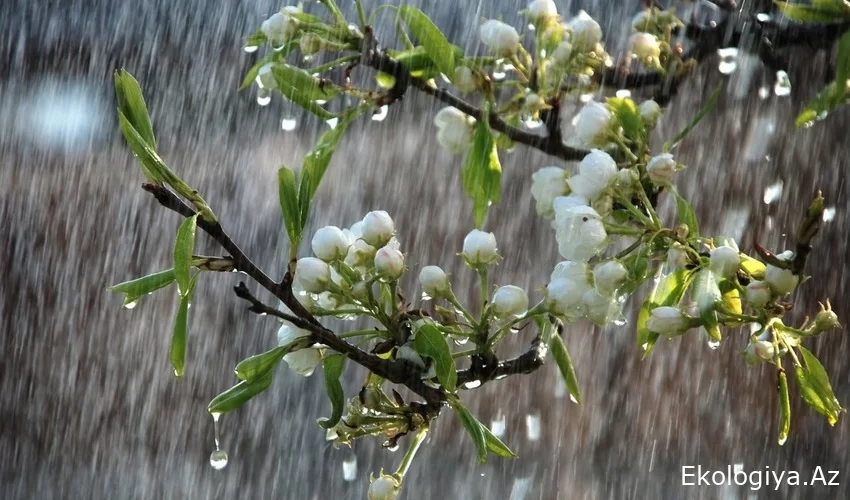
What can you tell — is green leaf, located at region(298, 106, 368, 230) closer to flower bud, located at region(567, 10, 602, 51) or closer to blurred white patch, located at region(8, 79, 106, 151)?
flower bud, located at region(567, 10, 602, 51)

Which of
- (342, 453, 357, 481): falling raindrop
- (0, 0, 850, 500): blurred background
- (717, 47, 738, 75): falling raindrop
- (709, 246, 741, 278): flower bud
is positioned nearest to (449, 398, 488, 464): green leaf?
(709, 246, 741, 278): flower bud

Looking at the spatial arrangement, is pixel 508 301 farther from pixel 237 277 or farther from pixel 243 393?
pixel 237 277

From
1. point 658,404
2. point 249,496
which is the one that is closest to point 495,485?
point 658,404

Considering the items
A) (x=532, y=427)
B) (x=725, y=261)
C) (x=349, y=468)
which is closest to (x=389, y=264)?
(x=725, y=261)

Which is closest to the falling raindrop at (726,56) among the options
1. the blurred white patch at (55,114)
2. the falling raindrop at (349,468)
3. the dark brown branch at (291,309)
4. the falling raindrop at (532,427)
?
the dark brown branch at (291,309)

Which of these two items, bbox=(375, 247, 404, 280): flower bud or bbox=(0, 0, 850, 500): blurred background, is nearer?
bbox=(375, 247, 404, 280): flower bud

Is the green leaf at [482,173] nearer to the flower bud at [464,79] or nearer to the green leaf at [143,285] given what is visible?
the flower bud at [464,79]
